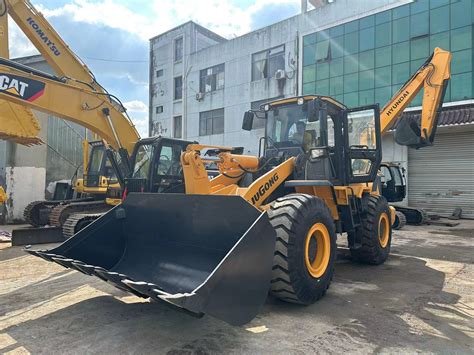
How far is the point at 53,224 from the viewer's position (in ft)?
34.2

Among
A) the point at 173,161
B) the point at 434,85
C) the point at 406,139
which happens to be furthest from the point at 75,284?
the point at 434,85

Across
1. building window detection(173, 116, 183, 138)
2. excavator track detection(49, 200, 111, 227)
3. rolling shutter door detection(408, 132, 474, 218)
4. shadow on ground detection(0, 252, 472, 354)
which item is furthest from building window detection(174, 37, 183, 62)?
shadow on ground detection(0, 252, 472, 354)

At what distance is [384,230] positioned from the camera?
736 cm

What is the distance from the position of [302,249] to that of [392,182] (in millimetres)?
9849

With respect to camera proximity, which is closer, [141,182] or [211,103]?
[141,182]

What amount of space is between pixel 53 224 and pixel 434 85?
33.6ft

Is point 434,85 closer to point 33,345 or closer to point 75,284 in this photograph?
point 75,284

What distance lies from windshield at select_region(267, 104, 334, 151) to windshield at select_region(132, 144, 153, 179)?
9.58 ft

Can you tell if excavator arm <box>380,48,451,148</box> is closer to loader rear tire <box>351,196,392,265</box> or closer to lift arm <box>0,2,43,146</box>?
loader rear tire <box>351,196,392,265</box>

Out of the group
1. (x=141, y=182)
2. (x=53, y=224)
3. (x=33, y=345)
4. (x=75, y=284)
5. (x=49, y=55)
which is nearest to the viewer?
(x=33, y=345)

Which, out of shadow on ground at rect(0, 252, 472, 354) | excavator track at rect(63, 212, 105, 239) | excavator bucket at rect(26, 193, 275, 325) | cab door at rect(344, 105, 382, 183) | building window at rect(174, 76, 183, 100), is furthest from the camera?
building window at rect(174, 76, 183, 100)

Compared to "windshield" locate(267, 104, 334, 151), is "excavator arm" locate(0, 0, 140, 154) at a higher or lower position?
higher

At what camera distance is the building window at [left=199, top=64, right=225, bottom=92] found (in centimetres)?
2771

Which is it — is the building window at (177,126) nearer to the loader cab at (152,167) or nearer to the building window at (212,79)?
the building window at (212,79)
